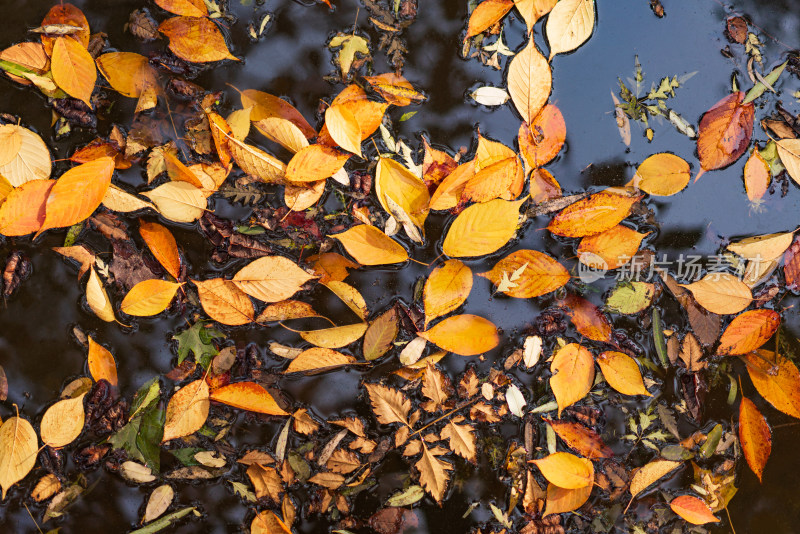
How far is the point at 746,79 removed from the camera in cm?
134

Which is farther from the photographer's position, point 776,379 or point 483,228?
point 776,379

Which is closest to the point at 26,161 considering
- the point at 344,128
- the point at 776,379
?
the point at 344,128

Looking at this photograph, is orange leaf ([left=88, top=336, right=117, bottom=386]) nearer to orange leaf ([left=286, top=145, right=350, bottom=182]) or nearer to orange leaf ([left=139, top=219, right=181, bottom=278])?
orange leaf ([left=139, top=219, right=181, bottom=278])

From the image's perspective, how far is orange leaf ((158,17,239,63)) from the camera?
1274mm

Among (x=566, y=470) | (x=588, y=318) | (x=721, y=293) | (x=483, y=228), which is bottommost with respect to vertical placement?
(x=566, y=470)

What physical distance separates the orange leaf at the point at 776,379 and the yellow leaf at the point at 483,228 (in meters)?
0.85

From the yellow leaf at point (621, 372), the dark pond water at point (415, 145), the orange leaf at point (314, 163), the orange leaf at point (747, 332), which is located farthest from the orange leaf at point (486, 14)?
the orange leaf at point (747, 332)

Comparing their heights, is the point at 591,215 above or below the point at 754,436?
above

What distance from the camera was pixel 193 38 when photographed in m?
1.28

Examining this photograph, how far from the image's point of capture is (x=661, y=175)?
131 centimetres

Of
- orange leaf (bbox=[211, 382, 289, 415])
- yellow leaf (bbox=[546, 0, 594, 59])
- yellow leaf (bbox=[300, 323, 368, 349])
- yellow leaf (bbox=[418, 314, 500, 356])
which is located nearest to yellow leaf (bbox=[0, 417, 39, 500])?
orange leaf (bbox=[211, 382, 289, 415])

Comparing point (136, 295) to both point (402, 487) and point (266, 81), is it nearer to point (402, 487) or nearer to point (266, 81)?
point (266, 81)

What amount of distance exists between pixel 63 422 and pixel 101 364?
20 cm

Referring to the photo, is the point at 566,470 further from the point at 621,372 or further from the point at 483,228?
the point at 483,228
